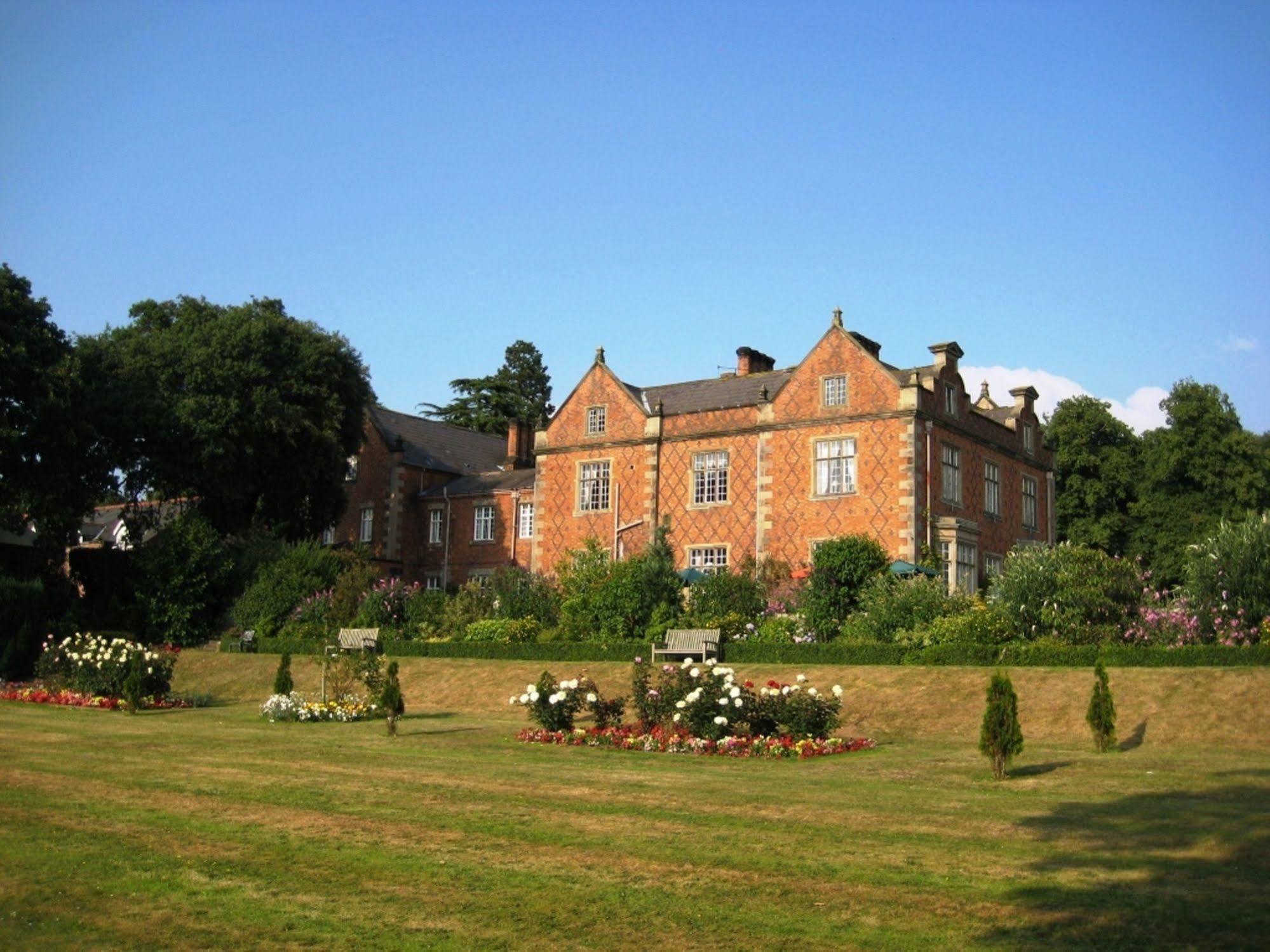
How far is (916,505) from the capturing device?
38.3 meters

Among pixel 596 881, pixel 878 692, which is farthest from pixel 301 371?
pixel 596 881

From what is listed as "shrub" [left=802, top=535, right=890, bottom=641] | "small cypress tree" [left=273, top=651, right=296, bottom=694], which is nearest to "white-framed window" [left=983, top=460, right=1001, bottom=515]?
"shrub" [left=802, top=535, right=890, bottom=641]

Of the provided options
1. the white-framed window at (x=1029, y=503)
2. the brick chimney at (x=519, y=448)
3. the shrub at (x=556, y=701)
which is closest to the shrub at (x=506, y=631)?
the shrub at (x=556, y=701)

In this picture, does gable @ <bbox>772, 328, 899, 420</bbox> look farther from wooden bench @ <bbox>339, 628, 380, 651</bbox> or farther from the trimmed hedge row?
wooden bench @ <bbox>339, 628, 380, 651</bbox>

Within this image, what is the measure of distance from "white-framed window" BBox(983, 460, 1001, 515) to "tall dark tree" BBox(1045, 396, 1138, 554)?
1443 centimetres

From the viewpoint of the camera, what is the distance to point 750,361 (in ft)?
159

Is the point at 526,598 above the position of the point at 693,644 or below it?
above

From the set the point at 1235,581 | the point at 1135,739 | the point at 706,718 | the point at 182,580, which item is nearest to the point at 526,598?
the point at 182,580

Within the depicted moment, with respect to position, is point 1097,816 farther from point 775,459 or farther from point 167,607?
point 167,607

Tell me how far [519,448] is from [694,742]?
37321 millimetres

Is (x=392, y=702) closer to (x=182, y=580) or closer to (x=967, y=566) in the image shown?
(x=182, y=580)

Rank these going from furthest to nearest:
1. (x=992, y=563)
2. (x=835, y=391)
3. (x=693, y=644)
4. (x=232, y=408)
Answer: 1. (x=232, y=408)
2. (x=992, y=563)
3. (x=835, y=391)
4. (x=693, y=644)

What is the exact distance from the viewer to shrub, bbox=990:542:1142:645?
91.6 ft

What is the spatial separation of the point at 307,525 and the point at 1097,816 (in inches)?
1675
